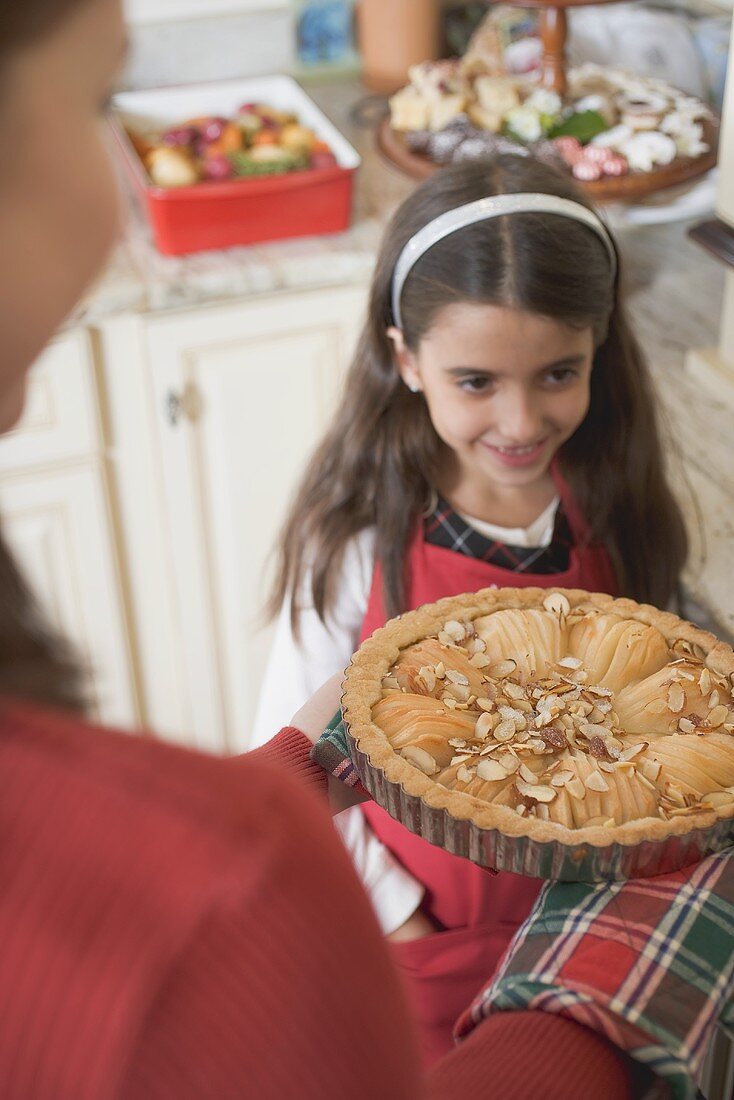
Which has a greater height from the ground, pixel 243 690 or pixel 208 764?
pixel 208 764

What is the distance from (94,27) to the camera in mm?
428

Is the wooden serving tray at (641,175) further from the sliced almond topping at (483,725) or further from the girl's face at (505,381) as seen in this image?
the sliced almond topping at (483,725)

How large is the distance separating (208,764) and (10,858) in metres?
0.07

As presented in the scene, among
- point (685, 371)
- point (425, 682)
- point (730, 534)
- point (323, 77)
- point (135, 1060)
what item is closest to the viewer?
point (135, 1060)

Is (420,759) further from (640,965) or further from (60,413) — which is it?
(60,413)

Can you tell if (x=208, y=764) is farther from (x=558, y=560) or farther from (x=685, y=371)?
(x=685, y=371)

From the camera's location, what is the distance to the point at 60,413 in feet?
5.69

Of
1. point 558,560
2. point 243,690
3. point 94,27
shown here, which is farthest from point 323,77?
point 94,27

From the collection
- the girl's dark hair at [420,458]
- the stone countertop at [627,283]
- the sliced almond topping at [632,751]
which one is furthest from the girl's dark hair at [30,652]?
the stone countertop at [627,283]

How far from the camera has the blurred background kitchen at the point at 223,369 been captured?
167 cm

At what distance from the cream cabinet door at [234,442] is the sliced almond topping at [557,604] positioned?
0.89m

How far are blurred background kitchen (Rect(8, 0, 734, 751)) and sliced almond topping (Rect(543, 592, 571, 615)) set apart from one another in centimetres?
50

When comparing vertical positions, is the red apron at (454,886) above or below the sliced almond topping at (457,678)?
below

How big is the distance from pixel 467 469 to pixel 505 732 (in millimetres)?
496
